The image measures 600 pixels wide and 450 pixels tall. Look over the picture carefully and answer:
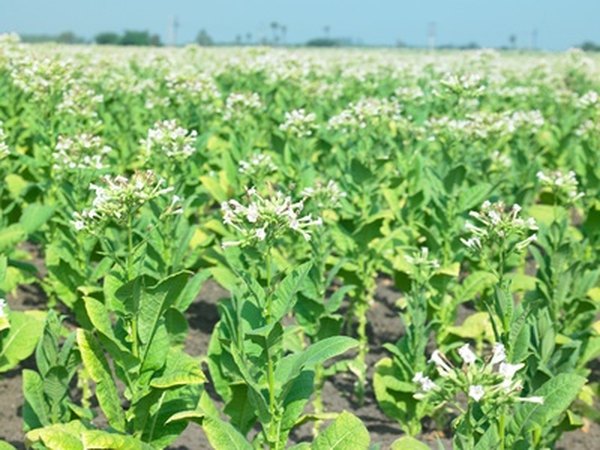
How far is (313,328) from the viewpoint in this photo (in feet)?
17.7

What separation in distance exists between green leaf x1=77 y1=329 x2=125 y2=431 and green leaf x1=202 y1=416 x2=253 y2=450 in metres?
0.50

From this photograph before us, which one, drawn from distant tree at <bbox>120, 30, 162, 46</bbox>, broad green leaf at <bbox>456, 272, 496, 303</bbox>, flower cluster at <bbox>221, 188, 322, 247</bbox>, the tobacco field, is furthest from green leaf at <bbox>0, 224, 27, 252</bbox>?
distant tree at <bbox>120, 30, 162, 46</bbox>

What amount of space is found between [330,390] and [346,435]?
2.70 meters

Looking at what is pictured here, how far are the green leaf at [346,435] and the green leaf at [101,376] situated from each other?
0.84m

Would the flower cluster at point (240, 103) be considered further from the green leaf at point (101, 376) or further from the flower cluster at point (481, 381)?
the flower cluster at point (481, 381)

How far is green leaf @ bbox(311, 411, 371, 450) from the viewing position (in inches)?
131

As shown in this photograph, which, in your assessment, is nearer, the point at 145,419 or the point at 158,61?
the point at 145,419

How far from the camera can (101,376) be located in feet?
12.0

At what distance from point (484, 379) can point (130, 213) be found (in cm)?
152

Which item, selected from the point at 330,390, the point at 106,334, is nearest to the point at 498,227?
the point at 106,334

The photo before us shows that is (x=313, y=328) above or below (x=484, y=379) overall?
below

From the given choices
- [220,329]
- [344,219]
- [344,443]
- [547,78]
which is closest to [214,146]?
[344,219]

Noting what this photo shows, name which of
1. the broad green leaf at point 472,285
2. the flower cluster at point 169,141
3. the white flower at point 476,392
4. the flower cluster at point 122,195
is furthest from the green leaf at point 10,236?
the white flower at point 476,392

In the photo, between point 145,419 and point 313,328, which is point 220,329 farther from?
point 313,328
